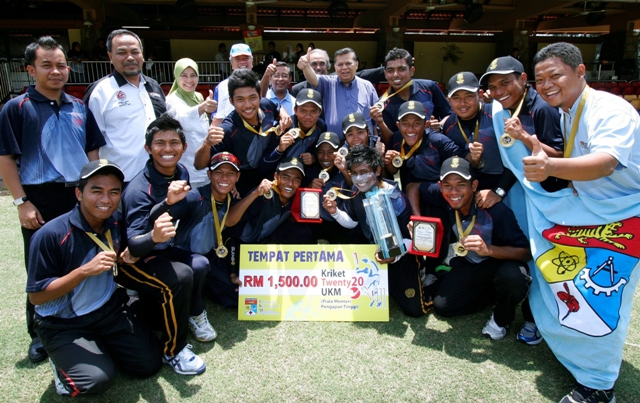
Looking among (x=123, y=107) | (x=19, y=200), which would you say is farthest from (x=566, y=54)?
(x=19, y=200)

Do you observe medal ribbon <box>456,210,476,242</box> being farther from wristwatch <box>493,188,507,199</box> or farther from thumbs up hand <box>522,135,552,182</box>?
thumbs up hand <box>522,135,552,182</box>

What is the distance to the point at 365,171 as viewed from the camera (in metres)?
3.92

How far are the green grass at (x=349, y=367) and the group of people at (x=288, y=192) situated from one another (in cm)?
16

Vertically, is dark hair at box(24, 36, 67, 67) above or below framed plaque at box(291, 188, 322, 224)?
above

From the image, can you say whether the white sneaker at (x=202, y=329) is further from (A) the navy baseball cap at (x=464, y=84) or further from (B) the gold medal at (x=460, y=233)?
(A) the navy baseball cap at (x=464, y=84)

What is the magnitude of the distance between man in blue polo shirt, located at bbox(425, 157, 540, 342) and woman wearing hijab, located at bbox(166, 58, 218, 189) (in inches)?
104

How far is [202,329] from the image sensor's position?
354 cm

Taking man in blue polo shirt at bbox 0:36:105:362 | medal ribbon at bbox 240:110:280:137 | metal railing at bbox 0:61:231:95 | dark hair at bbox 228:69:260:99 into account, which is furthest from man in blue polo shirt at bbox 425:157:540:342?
metal railing at bbox 0:61:231:95

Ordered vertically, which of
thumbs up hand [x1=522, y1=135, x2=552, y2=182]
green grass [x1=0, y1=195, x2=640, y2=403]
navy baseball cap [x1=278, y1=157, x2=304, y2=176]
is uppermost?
thumbs up hand [x1=522, y1=135, x2=552, y2=182]

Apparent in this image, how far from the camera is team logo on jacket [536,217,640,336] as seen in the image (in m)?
2.78

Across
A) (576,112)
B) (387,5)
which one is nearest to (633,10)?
(387,5)

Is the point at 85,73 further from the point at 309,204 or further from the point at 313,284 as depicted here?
the point at 313,284

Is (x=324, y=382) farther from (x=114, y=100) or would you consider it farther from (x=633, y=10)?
(x=633, y=10)

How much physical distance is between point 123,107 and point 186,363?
2393mm
